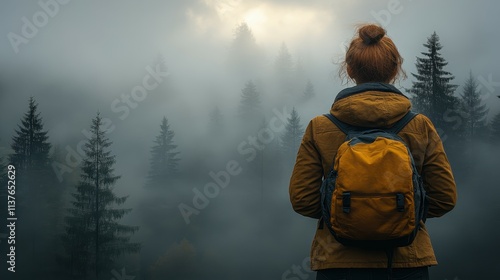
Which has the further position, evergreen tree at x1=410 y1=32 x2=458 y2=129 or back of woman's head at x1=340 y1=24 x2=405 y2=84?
evergreen tree at x1=410 y1=32 x2=458 y2=129

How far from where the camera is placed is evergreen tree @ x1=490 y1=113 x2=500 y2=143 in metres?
69.9

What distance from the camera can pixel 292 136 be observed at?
95.6 meters

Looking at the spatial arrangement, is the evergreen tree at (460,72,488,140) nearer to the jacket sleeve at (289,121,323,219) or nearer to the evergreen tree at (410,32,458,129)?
the evergreen tree at (410,32,458,129)

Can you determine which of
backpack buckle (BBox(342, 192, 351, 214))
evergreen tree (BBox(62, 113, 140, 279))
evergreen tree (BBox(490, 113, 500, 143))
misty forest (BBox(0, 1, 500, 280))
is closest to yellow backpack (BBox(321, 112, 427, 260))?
backpack buckle (BBox(342, 192, 351, 214))

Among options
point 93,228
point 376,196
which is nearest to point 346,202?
point 376,196

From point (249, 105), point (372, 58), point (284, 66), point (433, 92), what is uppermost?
point (284, 66)

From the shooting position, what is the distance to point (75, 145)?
8825cm

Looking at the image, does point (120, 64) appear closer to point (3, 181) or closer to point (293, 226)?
point (293, 226)

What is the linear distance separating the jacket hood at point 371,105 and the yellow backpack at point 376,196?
0.14 meters

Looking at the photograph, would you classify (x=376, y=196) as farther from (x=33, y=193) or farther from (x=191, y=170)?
(x=191, y=170)

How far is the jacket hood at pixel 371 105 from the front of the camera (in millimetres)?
2430

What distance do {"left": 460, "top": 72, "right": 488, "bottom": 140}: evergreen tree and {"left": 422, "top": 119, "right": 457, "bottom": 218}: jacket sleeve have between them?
2886 inches

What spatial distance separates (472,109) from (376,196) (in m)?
81.6

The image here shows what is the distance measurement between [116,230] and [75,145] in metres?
38.0
